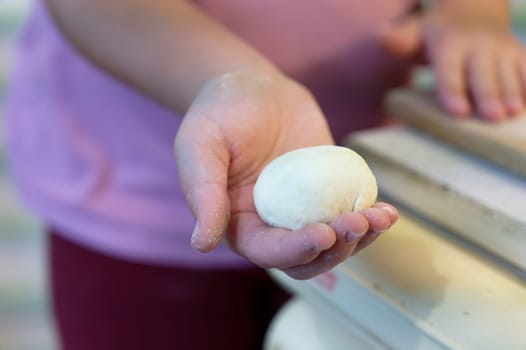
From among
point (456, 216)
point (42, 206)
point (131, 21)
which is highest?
point (131, 21)

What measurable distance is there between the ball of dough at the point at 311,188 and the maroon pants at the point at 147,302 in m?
0.29

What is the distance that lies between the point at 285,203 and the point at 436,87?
27 centimetres

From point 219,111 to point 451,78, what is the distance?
10.2 inches

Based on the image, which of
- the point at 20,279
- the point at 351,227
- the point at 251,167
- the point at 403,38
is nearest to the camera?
the point at 351,227

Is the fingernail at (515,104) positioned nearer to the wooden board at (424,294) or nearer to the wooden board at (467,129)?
the wooden board at (467,129)

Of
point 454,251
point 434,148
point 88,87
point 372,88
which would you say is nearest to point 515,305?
point 454,251

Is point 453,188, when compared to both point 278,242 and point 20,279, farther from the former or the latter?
point 20,279

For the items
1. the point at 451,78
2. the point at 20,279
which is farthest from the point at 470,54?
the point at 20,279

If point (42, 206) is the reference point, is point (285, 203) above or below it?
above

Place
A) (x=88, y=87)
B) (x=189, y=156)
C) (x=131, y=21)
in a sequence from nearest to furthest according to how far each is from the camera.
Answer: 1. (x=189, y=156)
2. (x=131, y=21)
3. (x=88, y=87)

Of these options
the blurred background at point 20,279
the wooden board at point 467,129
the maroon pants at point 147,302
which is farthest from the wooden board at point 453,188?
the blurred background at point 20,279

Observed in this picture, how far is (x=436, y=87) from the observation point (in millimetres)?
618

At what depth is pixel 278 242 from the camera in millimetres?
357

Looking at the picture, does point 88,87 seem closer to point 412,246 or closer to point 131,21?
point 131,21
